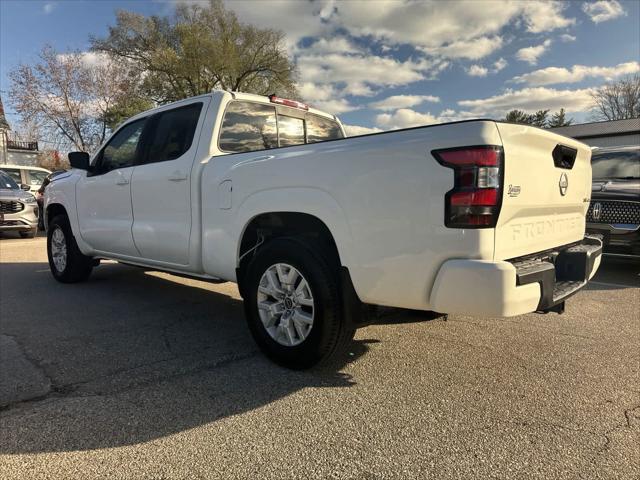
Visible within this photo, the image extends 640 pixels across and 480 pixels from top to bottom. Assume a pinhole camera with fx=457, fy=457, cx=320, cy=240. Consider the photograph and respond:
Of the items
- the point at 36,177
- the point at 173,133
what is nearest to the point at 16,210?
the point at 36,177

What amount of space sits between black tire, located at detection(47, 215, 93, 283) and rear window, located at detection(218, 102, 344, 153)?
3.02 metres

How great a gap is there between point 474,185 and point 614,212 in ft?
17.4

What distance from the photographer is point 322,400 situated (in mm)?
2793

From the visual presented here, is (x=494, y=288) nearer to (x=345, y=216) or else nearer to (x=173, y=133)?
(x=345, y=216)

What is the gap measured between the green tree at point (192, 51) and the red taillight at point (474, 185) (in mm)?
30339

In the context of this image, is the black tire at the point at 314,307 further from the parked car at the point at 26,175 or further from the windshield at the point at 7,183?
the parked car at the point at 26,175

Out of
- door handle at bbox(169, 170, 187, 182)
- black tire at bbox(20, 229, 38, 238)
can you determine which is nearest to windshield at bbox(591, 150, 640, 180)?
door handle at bbox(169, 170, 187, 182)

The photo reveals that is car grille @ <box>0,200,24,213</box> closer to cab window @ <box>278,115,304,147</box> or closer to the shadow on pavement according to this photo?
the shadow on pavement

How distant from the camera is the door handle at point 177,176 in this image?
3953mm

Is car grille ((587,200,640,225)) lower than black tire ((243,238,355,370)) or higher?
higher

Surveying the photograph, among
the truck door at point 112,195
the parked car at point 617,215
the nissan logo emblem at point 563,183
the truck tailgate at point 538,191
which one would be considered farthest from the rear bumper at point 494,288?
the parked car at point 617,215

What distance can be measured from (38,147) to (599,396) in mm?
42954

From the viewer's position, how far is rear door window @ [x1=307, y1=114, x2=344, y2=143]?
4.93 meters

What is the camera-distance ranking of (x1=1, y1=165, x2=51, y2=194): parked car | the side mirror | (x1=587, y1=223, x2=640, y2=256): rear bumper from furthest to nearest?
(x1=1, y1=165, x2=51, y2=194): parked car
(x1=587, y1=223, x2=640, y2=256): rear bumper
the side mirror
